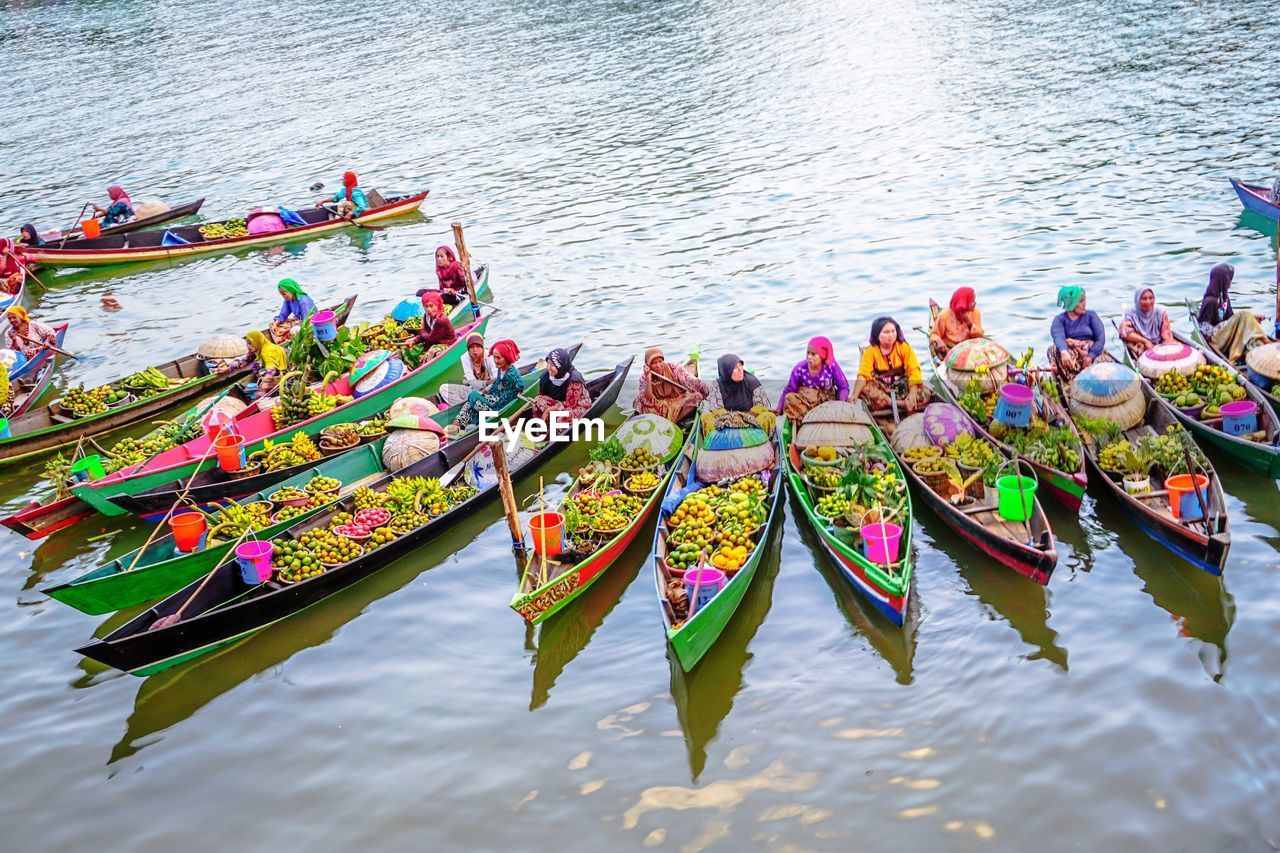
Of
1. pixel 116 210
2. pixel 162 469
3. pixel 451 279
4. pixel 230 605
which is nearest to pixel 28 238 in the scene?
pixel 116 210

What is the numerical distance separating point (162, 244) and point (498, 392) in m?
13.5

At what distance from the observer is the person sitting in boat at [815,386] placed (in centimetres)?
1211

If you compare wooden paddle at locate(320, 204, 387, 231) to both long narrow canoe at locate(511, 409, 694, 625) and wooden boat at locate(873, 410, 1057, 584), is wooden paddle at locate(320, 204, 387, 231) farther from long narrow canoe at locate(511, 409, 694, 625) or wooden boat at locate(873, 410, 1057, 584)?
wooden boat at locate(873, 410, 1057, 584)

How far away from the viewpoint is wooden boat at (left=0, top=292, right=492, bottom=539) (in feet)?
39.4

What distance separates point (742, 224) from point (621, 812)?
15.3 metres

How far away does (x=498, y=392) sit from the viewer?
13484 mm

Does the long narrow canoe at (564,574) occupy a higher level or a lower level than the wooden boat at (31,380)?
lower

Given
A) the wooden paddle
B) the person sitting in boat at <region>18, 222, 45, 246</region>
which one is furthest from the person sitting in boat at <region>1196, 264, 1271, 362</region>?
the person sitting in boat at <region>18, 222, 45, 246</region>

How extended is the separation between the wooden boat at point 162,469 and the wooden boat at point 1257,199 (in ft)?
46.3

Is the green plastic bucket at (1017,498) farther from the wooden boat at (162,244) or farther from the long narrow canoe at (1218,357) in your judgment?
the wooden boat at (162,244)

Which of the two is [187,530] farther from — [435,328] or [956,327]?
[956,327]

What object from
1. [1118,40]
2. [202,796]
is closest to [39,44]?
[1118,40]

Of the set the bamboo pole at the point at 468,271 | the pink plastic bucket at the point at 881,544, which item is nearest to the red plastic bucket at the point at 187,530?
the pink plastic bucket at the point at 881,544

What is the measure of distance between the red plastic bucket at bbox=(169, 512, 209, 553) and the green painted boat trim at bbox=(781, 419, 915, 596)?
621 cm
